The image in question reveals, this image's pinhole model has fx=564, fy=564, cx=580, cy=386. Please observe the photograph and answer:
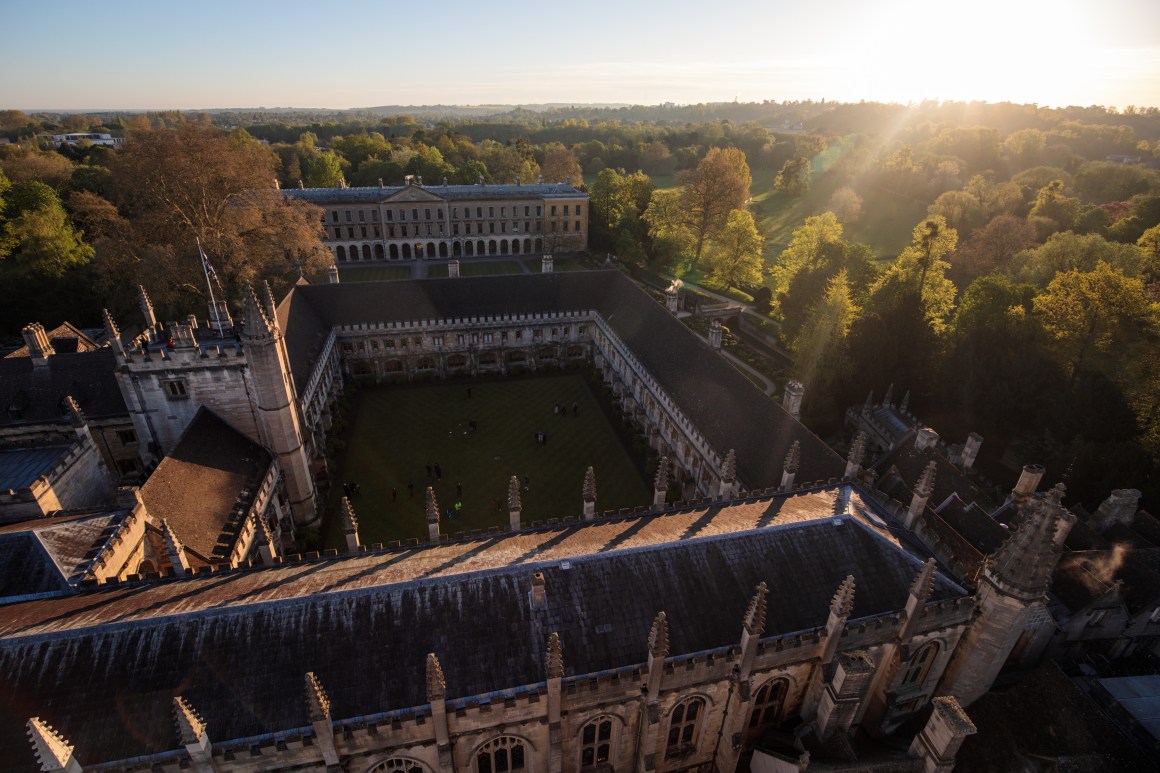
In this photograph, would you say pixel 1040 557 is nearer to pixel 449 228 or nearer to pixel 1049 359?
pixel 1049 359

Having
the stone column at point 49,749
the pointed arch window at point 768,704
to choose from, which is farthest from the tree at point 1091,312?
the stone column at point 49,749

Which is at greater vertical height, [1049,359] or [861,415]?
[1049,359]

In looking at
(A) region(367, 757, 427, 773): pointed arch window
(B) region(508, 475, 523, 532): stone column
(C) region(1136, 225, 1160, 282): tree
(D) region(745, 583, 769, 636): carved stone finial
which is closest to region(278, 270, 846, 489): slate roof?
(D) region(745, 583, 769, 636): carved stone finial

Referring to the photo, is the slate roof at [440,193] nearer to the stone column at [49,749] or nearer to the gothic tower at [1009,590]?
the gothic tower at [1009,590]

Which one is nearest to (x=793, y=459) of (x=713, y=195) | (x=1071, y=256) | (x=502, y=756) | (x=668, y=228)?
(x=502, y=756)

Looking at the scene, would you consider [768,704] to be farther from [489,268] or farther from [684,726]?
[489,268]

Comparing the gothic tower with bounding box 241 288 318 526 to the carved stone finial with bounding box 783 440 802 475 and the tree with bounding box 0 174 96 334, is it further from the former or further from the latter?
the tree with bounding box 0 174 96 334

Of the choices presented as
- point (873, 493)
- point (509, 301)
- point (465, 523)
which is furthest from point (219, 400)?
point (873, 493)
